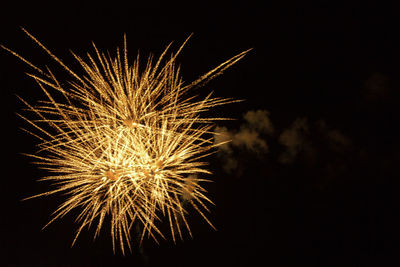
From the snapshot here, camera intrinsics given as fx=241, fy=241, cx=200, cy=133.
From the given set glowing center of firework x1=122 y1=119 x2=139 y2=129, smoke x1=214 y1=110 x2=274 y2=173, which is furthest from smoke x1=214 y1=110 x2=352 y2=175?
glowing center of firework x1=122 y1=119 x2=139 y2=129

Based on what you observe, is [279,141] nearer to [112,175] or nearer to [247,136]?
[247,136]

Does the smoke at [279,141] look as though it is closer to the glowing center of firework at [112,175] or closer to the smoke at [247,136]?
the smoke at [247,136]

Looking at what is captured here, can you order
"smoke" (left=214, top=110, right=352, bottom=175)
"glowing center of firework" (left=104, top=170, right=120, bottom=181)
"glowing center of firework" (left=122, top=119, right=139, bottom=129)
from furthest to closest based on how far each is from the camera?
"smoke" (left=214, top=110, right=352, bottom=175) < "glowing center of firework" (left=104, top=170, right=120, bottom=181) < "glowing center of firework" (left=122, top=119, right=139, bottom=129)

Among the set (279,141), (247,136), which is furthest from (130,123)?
(279,141)

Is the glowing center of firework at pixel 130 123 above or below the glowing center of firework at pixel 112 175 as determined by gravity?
above

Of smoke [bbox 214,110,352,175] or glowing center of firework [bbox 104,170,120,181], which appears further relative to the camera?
smoke [bbox 214,110,352,175]

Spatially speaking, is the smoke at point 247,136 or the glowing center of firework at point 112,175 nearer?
the glowing center of firework at point 112,175

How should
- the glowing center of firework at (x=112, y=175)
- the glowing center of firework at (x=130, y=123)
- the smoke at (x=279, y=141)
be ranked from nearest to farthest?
the glowing center of firework at (x=130, y=123) → the glowing center of firework at (x=112, y=175) → the smoke at (x=279, y=141)

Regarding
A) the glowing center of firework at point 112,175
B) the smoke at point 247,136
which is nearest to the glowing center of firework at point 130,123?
the glowing center of firework at point 112,175

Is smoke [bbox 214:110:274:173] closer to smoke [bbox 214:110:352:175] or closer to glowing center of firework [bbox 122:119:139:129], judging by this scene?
smoke [bbox 214:110:352:175]

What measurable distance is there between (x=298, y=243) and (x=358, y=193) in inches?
61.3

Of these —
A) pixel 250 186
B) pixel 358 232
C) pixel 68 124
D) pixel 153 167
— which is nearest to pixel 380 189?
pixel 358 232

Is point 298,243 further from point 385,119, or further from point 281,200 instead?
point 385,119

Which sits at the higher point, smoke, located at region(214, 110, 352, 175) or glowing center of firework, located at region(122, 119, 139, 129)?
glowing center of firework, located at region(122, 119, 139, 129)
